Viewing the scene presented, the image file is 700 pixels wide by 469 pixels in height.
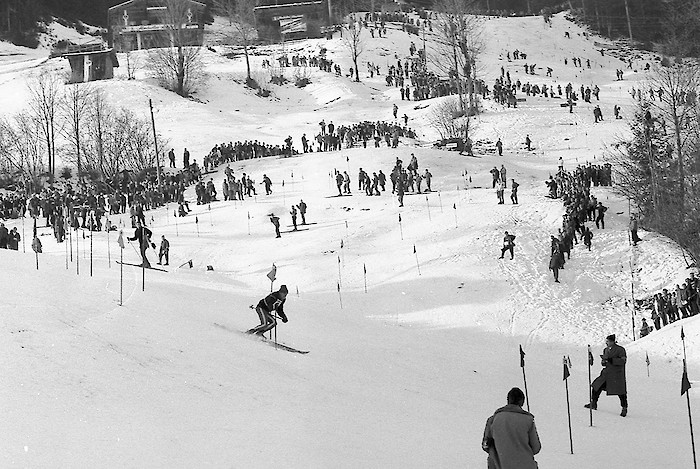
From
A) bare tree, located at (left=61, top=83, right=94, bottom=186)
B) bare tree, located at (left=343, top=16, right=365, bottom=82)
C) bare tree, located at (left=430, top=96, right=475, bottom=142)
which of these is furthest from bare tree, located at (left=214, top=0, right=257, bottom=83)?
bare tree, located at (left=430, top=96, right=475, bottom=142)

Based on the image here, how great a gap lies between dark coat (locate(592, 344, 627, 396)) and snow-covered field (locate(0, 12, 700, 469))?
475 millimetres

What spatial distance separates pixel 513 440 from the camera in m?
7.88

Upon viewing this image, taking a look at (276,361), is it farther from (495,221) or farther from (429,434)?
(495,221)

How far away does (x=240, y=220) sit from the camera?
3484 centimetres

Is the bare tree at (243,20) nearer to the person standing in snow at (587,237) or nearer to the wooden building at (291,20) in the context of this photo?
the wooden building at (291,20)

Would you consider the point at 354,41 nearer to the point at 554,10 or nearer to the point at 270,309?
the point at 554,10

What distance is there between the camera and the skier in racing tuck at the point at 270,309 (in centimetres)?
1470

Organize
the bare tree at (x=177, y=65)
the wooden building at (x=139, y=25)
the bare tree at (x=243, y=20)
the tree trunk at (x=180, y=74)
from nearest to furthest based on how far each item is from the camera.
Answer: the tree trunk at (x=180, y=74) → the bare tree at (x=177, y=65) → the bare tree at (x=243, y=20) → the wooden building at (x=139, y=25)

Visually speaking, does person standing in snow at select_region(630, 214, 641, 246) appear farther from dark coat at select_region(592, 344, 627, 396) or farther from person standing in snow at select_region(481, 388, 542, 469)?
person standing in snow at select_region(481, 388, 542, 469)

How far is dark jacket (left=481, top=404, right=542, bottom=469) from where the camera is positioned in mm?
7855

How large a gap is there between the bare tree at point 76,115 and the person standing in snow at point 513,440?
1685 inches

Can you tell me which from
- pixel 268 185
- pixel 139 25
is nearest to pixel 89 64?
pixel 139 25

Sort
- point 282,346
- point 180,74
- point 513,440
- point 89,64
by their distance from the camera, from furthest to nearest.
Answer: point 89,64 → point 180,74 → point 282,346 → point 513,440

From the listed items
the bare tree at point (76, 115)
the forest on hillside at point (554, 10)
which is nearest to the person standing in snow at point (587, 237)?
the bare tree at point (76, 115)
